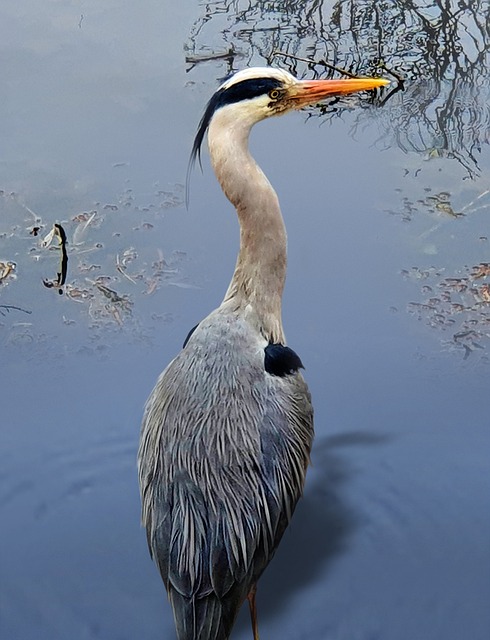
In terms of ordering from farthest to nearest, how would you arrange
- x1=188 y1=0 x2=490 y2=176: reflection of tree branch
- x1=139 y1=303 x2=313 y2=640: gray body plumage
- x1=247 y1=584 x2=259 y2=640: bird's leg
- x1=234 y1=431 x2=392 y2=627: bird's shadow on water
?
x1=188 y1=0 x2=490 y2=176: reflection of tree branch, x1=234 y1=431 x2=392 y2=627: bird's shadow on water, x1=247 y1=584 x2=259 y2=640: bird's leg, x1=139 y1=303 x2=313 y2=640: gray body plumage

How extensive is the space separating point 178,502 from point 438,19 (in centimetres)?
252

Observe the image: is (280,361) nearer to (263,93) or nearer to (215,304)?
(263,93)

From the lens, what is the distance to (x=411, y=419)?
217 cm

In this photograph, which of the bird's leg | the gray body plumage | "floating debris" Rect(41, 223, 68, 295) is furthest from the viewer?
"floating debris" Rect(41, 223, 68, 295)

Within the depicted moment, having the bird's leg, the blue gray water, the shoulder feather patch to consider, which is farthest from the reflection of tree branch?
the bird's leg

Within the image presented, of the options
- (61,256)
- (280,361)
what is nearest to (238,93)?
(280,361)

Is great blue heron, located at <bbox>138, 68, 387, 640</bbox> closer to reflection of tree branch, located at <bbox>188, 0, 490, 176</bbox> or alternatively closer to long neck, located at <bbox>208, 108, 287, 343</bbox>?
long neck, located at <bbox>208, 108, 287, 343</bbox>

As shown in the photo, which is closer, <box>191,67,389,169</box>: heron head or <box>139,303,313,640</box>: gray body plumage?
<box>139,303,313,640</box>: gray body plumage

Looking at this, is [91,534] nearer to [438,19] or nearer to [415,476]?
[415,476]

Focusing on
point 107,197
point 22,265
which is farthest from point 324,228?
point 22,265

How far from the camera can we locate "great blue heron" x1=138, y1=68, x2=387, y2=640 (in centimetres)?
152

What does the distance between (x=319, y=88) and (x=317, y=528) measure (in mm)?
939

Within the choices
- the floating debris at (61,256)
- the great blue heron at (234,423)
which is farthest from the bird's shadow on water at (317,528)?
the floating debris at (61,256)

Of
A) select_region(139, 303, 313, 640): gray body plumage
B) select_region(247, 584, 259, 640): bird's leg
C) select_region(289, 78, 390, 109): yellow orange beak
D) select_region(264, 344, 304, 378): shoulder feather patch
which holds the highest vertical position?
select_region(289, 78, 390, 109): yellow orange beak
